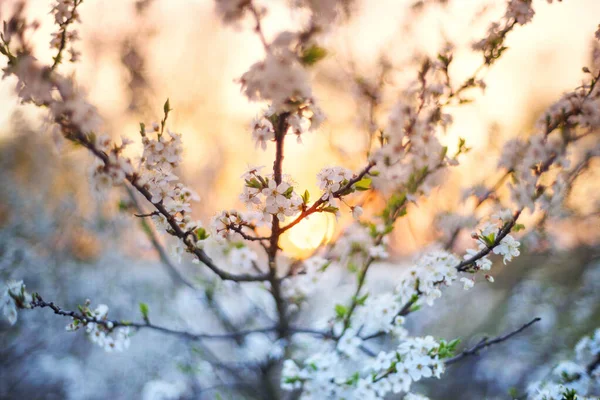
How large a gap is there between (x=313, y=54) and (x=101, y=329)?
134 cm

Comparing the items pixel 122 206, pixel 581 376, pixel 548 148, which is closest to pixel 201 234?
pixel 122 206

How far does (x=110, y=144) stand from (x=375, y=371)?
1348mm

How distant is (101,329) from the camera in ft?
4.90

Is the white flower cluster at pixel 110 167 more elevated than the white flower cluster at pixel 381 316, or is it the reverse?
the white flower cluster at pixel 110 167

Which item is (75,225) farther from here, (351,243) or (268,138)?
(268,138)

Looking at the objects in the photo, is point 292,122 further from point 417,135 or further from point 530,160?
point 530,160

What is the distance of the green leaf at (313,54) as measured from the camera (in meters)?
0.83

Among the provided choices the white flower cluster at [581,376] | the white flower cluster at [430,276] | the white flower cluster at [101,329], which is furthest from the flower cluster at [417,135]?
the white flower cluster at [101,329]

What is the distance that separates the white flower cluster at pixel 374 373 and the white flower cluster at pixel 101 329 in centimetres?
73

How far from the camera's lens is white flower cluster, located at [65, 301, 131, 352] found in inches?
56.6

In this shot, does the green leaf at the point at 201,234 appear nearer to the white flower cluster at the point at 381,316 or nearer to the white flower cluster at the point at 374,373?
the white flower cluster at the point at 374,373

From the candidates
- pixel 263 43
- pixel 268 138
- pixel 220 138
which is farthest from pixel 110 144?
pixel 220 138

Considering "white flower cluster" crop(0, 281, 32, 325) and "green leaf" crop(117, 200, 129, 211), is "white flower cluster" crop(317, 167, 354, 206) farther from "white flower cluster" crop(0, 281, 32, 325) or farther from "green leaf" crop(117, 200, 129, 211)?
"green leaf" crop(117, 200, 129, 211)

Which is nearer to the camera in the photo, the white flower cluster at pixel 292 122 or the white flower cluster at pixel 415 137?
the white flower cluster at pixel 292 122
